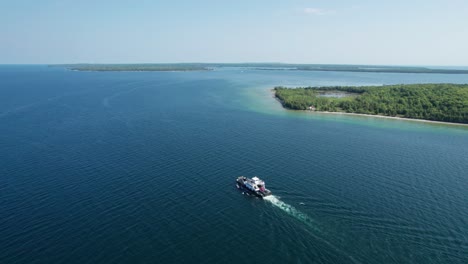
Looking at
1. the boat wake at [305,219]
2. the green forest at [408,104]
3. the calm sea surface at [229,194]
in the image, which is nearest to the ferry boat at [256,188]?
the boat wake at [305,219]

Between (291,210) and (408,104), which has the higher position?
(408,104)

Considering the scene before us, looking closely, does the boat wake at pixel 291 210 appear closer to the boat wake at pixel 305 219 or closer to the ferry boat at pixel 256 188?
the boat wake at pixel 305 219

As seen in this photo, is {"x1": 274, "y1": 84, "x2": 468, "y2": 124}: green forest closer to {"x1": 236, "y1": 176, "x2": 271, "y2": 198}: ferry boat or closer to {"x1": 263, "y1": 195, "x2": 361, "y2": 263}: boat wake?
{"x1": 236, "y1": 176, "x2": 271, "y2": 198}: ferry boat

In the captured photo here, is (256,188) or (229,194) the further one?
(229,194)

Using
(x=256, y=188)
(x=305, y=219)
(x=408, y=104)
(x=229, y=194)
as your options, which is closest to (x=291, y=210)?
(x=305, y=219)

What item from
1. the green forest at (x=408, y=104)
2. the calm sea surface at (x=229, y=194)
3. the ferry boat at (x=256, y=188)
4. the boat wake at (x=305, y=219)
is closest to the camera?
the boat wake at (x=305, y=219)

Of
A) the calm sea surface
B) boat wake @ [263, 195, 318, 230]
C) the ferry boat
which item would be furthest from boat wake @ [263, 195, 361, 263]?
the ferry boat

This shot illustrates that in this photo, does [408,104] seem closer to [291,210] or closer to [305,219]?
[291,210]

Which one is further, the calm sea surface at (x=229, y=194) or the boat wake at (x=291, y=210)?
the boat wake at (x=291, y=210)
